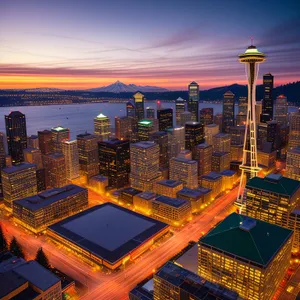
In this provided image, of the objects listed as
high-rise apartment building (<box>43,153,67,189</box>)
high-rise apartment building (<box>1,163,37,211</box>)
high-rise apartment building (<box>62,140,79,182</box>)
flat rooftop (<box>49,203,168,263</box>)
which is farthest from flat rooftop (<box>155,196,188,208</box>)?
high-rise apartment building (<box>62,140,79,182</box>)

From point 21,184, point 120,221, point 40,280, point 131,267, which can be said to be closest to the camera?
point 40,280

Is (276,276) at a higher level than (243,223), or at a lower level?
lower

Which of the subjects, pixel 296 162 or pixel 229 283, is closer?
pixel 229 283

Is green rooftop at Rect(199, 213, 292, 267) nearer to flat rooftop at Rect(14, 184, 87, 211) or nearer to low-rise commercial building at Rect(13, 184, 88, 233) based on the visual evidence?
low-rise commercial building at Rect(13, 184, 88, 233)

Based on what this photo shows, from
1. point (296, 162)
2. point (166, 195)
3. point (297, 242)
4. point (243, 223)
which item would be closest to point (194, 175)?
point (166, 195)

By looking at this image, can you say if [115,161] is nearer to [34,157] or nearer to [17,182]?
[34,157]

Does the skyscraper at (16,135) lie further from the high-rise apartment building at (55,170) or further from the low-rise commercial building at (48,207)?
the low-rise commercial building at (48,207)

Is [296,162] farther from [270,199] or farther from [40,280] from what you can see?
[40,280]

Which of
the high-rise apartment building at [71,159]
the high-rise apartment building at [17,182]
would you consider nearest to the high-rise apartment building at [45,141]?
the high-rise apartment building at [71,159]
